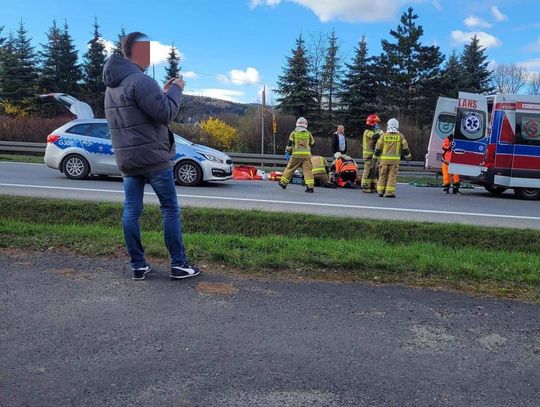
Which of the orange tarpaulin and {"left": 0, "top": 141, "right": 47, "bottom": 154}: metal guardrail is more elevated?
{"left": 0, "top": 141, "right": 47, "bottom": 154}: metal guardrail

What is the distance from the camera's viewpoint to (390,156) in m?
11.9

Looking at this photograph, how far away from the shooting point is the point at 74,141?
12.6 metres

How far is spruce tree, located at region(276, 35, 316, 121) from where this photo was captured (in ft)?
138

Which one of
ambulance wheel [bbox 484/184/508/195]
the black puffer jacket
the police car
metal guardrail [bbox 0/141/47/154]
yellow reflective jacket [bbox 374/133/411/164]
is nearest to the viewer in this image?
the black puffer jacket

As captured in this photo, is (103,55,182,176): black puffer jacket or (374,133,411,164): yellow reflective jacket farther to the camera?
(374,133,411,164): yellow reflective jacket

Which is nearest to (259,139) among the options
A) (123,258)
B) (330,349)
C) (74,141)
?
(74,141)

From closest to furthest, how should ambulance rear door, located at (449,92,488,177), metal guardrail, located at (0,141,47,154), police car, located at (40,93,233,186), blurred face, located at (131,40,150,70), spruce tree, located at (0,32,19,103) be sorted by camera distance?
blurred face, located at (131,40,150,70), police car, located at (40,93,233,186), ambulance rear door, located at (449,92,488,177), metal guardrail, located at (0,141,47,154), spruce tree, located at (0,32,19,103)

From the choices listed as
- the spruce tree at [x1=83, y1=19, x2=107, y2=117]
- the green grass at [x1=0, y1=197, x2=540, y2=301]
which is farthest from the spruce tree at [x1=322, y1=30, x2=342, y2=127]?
the green grass at [x1=0, y1=197, x2=540, y2=301]

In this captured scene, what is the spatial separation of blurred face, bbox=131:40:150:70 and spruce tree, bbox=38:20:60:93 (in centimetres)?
4637

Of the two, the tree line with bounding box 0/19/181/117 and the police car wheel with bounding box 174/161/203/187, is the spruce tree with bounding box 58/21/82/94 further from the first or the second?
the police car wheel with bounding box 174/161/203/187

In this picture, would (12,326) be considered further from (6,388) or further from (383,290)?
(383,290)

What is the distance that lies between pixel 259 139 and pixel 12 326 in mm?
27501

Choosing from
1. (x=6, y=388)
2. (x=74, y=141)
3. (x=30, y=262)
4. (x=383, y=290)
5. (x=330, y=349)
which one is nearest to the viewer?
(x=6, y=388)

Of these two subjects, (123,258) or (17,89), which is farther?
(17,89)
